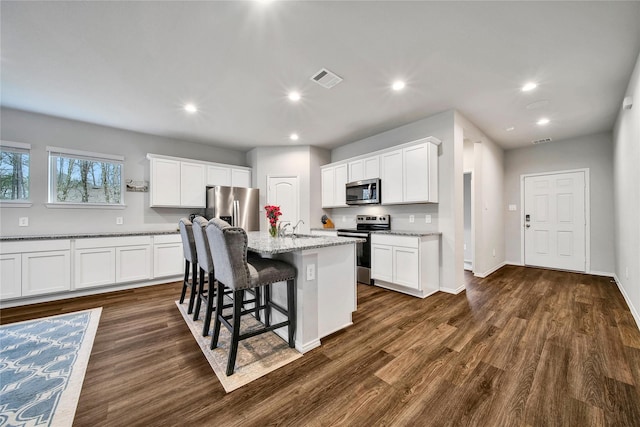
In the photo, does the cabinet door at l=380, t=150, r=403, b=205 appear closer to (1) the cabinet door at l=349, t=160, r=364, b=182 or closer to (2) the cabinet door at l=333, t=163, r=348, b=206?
(1) the cabinet door at l=349, t=160, r=364, b=182

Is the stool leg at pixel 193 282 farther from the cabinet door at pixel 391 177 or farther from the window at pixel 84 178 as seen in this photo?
the cabinet door at pixel 391 177

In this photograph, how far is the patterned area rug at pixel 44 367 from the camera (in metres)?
1.45

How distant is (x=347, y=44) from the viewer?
2.19 meters

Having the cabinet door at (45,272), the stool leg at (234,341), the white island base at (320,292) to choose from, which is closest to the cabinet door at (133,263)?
the cabinet door at (45,272)

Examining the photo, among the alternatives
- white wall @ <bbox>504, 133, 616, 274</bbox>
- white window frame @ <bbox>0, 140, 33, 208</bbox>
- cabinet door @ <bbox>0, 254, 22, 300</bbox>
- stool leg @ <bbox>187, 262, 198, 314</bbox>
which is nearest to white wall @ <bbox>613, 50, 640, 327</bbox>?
white wall @ <bbox>504, 133, 616, 274</bbox>

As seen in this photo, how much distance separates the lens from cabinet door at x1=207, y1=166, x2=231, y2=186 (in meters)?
4.90

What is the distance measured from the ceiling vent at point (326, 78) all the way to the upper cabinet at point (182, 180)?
3.02 m

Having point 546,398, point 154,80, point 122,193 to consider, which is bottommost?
point 546,398

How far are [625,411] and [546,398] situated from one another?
1.24ft

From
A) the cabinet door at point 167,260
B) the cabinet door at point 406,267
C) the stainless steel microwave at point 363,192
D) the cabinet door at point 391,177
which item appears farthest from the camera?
the stainless steel microwave at point 363,192

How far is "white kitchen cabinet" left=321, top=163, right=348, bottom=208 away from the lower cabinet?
54.0 inches

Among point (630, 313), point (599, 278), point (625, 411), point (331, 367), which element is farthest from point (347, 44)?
point (599, 278)

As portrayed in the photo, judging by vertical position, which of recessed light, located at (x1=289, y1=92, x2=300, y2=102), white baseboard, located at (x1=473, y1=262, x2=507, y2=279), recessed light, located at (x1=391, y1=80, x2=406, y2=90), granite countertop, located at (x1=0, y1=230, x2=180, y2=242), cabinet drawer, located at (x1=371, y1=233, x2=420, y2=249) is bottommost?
white baseboard, located at (x1=473, y1=262, x2=507, y2=279)

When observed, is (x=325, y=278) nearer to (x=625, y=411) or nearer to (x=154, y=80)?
(x=625, y=411)
